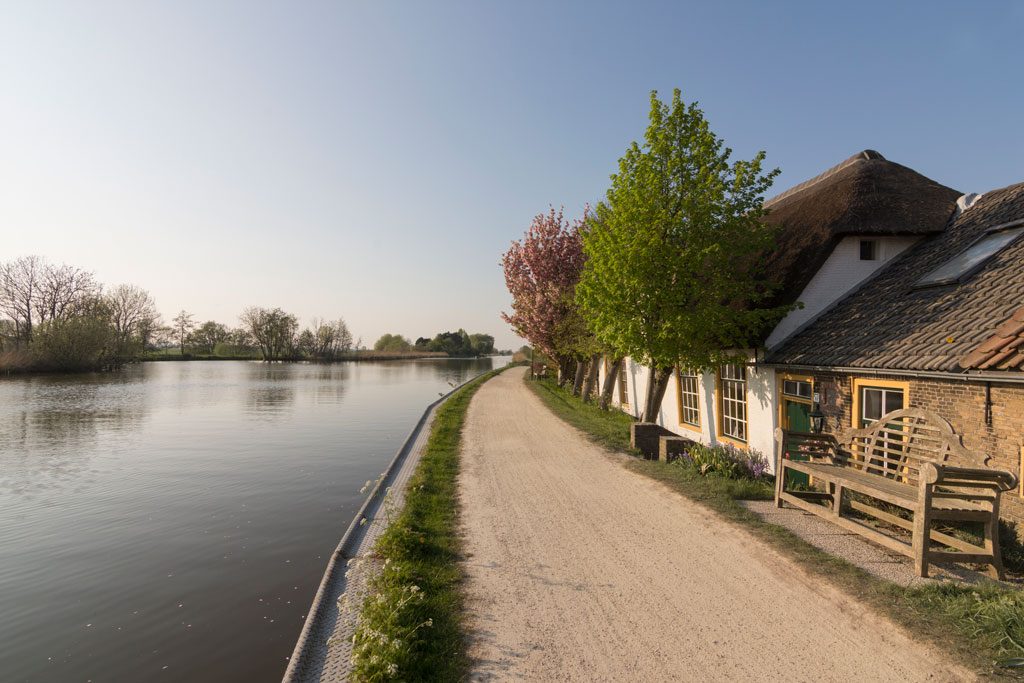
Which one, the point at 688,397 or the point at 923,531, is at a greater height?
the point at 688,397

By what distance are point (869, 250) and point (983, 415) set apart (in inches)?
255

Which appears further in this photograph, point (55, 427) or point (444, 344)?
point (444, 344)

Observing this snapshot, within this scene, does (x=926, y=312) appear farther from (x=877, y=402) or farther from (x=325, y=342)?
(x=325, y=342)

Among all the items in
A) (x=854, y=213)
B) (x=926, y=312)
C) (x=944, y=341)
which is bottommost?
(x=944, y=341)

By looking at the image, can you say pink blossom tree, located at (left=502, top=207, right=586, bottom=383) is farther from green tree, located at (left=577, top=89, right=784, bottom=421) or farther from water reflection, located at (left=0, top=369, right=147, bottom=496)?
water reflection, located at (left=0, top=369, right=147, bottom=496)

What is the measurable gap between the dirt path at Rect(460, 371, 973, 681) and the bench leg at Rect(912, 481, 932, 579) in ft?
4.03

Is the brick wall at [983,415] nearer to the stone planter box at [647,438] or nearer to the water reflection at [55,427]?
the stone planter box at [647,438]

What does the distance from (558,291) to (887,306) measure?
53.3 feet

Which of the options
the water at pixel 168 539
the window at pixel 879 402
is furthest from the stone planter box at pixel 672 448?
the water at pixel 168 539

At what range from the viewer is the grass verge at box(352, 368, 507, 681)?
12.9 feet

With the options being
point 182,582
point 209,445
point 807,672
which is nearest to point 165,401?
point 209,445

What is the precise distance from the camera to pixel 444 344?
143m

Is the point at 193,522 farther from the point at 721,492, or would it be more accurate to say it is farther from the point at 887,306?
the point at 887,306

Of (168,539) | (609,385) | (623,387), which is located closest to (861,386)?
(168,539)
